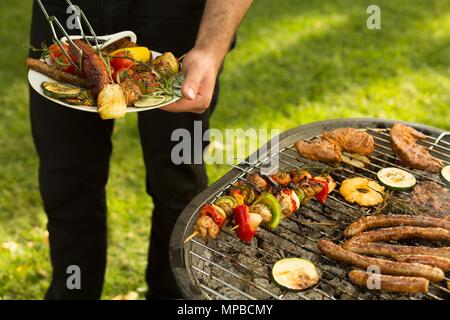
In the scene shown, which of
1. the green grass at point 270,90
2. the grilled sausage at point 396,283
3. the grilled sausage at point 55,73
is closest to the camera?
the grilled sausage at point 396,283

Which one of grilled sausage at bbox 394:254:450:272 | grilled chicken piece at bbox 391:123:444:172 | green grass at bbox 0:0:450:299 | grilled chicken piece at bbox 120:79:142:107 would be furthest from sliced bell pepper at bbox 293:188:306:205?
green grass at bbox 0:0:450:299

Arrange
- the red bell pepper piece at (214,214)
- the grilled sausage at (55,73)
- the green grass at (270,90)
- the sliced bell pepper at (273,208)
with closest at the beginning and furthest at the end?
the red bell pepper piece at (214,214) < the sliced bell pepper at (273,208) < the grilled sausage at (55,73) < the green grass at (270,90)

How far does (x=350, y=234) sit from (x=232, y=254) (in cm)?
52

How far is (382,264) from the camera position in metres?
2.55

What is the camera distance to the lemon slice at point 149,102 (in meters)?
2.82

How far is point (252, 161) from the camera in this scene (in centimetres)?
314

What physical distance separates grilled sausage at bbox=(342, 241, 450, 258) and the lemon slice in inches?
41.0

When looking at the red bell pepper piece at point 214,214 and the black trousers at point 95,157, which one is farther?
the black trousers at point 95,157

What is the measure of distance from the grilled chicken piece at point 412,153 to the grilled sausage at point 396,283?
89 cm

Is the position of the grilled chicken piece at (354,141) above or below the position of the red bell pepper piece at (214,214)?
above

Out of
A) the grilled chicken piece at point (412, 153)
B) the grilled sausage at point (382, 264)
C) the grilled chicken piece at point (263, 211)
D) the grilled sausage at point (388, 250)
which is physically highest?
the grilled chicken piece at point (412, 153)

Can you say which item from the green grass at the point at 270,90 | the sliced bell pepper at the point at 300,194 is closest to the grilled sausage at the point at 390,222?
the sliced bell pepper at the point at 300,194

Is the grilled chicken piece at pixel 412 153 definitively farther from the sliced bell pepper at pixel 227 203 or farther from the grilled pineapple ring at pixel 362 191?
the sliced bell pepper at pixel 227 203

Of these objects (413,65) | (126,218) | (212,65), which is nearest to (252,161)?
(212,65)
